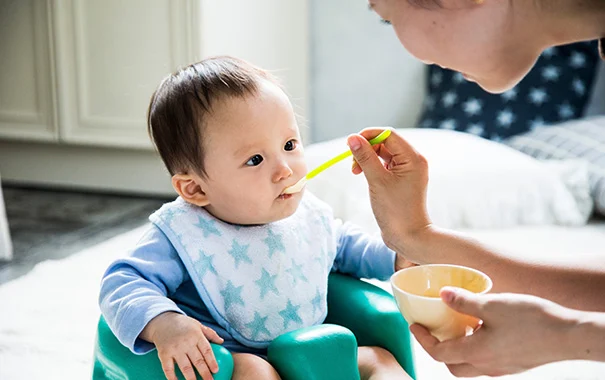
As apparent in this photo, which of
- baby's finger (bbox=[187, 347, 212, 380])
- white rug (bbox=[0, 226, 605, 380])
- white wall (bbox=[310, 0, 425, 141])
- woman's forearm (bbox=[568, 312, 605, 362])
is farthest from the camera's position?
white wall (bbox=[310, 0, 425, 141])

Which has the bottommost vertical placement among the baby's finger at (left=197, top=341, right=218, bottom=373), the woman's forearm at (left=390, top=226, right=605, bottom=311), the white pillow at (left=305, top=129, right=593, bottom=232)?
the white pillow at (left=305, top=129, right=593, bottom=232)

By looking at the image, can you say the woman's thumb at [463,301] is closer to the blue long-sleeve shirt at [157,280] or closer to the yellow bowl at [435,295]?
the yellow bowl at [435,295]

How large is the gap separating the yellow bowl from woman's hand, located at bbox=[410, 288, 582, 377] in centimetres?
3

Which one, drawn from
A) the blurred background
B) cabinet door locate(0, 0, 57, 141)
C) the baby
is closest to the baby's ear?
the baby

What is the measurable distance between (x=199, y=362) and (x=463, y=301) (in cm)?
32

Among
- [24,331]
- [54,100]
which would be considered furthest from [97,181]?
[24,331]

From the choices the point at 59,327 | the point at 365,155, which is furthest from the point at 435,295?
the point at 59,327

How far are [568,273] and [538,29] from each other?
1.04 ft

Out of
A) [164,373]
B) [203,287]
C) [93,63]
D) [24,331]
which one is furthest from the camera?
[93,63]

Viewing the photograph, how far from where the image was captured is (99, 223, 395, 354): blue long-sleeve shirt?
0.98 metres

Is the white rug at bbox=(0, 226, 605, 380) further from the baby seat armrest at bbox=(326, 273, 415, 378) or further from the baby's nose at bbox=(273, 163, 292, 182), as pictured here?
the baby's nose at bbox=(273, 163, 292, 182)

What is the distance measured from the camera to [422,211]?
1098 mm

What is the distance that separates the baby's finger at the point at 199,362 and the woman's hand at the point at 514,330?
288 mm

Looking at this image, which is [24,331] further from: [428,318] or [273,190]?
[428,318]
